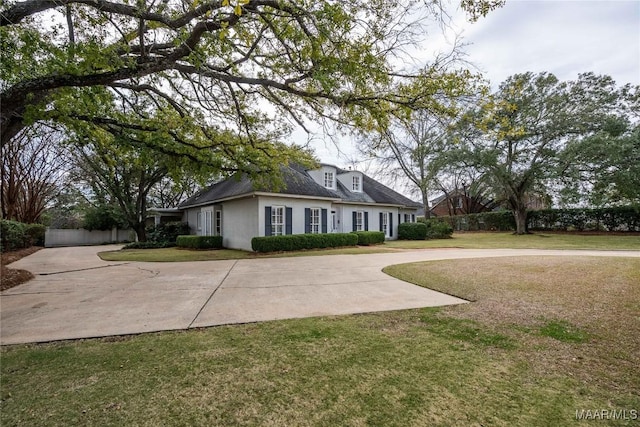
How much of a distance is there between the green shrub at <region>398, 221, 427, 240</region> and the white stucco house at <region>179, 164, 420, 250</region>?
639 mm

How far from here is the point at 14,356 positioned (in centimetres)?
314

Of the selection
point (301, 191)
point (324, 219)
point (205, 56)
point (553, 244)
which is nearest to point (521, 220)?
point (553, 244)

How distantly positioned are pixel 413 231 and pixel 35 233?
2530 centimetres

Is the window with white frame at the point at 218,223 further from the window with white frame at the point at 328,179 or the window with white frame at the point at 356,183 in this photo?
the window with white frame at the point at 356,183

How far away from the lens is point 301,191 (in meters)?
15.4

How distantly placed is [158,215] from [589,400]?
2506cm

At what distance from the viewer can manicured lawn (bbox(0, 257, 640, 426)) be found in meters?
2.13

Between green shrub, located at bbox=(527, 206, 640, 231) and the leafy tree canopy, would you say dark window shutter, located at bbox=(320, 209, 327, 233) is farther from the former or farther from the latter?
green shrub, located at bbox=(527, 206, 640, 231)

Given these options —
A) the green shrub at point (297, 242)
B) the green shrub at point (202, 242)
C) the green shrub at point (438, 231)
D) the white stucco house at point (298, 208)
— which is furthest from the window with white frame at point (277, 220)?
the green shrub at point (438, 231)

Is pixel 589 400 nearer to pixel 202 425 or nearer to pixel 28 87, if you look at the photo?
pixel 202 425

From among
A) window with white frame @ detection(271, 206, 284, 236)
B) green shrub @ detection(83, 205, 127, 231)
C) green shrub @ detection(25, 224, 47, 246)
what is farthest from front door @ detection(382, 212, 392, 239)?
green shrub @ detection(25, 224, 47, 246)

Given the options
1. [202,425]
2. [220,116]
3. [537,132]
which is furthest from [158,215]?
[537,132]

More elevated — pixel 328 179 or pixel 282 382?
pixel 328 179

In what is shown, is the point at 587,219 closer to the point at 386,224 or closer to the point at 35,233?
the point at 386,224
